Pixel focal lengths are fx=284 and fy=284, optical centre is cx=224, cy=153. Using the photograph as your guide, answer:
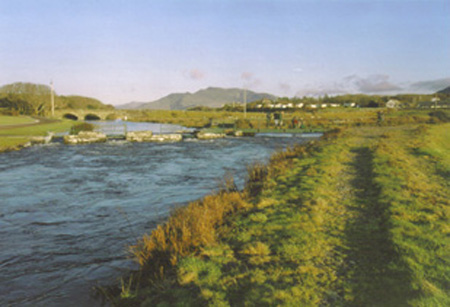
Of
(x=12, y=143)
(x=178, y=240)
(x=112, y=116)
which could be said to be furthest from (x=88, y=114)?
(x=178, y=240)

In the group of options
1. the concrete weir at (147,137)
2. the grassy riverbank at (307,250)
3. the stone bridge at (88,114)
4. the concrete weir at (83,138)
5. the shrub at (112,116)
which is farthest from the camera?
the shrub at (112,116)

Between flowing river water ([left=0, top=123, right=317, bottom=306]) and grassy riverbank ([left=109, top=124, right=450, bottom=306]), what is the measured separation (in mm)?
1068

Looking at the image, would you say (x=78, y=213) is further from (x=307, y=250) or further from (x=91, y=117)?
(x=91, y=117)

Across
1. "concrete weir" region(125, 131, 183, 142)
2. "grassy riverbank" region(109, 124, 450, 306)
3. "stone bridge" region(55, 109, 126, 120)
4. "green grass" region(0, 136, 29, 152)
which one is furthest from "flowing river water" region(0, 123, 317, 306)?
"stone bridge" region(55, 109, 126, 120)

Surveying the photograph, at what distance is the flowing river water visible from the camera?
20.6 ft

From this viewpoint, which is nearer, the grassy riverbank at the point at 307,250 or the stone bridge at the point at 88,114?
the grassy riverbank at the point at 307,250

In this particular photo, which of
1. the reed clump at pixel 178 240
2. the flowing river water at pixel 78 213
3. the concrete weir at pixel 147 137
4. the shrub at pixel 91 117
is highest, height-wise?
the shrub at pixel 91 117

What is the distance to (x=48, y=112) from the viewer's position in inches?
3615

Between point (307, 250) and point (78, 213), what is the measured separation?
8780 millimetres

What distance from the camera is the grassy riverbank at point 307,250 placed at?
469 centimetres

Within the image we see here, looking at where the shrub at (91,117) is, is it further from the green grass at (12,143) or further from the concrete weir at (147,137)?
the green grass at (12,143)

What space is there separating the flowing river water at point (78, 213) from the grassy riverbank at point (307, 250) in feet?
3.50

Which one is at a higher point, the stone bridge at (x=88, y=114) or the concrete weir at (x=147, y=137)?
the stone bridge at (x=88, y=114)

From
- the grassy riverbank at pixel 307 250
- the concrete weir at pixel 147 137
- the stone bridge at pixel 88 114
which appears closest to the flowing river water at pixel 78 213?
the grassy riverbank at pixel 307 250
